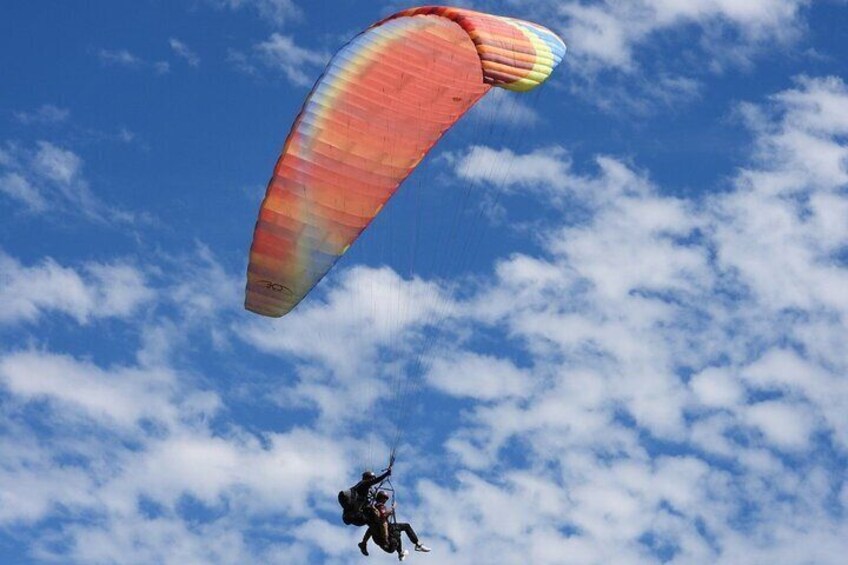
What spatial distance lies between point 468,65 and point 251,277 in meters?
5.66

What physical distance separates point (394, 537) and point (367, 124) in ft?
24.8

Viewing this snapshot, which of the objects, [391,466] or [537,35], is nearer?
[391,466]

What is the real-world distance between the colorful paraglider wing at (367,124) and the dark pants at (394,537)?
4.48 metres

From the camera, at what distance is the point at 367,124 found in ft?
108

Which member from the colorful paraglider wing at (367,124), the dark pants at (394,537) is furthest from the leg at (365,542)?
the colorful paraglider wing at (367,124)

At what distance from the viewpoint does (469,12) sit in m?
33.1

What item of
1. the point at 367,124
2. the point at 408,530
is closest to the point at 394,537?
the point at 408,530

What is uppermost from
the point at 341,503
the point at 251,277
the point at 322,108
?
the point at 322,108

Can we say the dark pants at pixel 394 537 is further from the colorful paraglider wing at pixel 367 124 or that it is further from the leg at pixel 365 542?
the colorful paraglider wing at pixel 367 124

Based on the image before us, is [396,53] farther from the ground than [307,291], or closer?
farther from the ground

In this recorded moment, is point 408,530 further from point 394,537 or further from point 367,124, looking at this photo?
point 367,124

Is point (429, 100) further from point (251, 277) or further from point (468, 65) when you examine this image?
point (251, 277)

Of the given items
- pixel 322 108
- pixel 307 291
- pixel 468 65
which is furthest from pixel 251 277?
pixel 468 65

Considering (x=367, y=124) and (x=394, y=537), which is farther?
(x=367, y=124)
